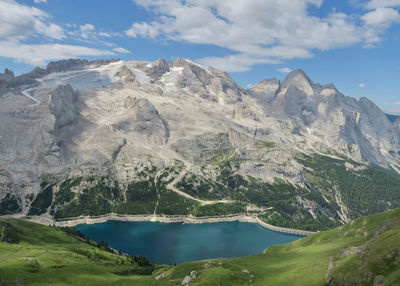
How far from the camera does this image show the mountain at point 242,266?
6938cm

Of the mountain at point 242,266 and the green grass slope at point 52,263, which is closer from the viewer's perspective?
the mountain at point 242,266

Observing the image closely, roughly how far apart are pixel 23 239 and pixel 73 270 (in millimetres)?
67147

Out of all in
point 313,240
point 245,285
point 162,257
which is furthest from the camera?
point 162,257

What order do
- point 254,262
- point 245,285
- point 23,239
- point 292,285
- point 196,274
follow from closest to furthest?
point 292,285
point 245,285
point 196,274
point 254,262
point 23,239

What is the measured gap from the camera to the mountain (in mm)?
69375

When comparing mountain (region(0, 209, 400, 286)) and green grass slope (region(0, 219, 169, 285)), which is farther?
green grass slope (region(0, 219, 169, 285))

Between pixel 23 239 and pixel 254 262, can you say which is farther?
pixel 23 239

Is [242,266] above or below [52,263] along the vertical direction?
below

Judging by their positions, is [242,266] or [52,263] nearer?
[52,263]

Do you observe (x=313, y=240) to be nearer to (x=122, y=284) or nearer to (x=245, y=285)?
(x=245, y=285)

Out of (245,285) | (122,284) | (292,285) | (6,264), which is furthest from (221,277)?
(6,264)

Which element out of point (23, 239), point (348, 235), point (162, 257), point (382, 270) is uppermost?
point (382, 270)

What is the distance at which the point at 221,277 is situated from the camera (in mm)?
88875

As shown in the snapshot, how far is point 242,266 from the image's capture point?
11462 cm
